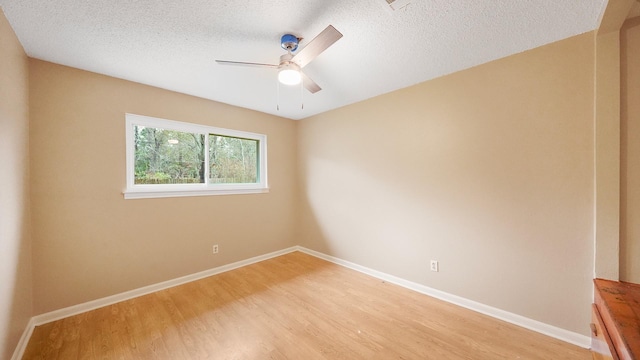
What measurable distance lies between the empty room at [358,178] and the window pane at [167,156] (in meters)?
0.02

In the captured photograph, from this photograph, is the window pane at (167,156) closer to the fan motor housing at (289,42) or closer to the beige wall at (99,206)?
the beige wall at (99,206)

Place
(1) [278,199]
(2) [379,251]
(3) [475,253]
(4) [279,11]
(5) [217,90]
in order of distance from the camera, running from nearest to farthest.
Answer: (4) [279,11] → (3) [475,253] → (5) [217,90] → (2) [379,251] → (1) [278,199]

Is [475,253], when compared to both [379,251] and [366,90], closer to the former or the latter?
[379,251]

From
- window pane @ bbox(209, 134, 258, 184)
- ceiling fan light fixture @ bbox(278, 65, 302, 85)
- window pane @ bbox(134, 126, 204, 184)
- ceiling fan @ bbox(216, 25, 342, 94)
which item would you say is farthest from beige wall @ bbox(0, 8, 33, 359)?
ceiling fan light fixture @ bbox(278, 65, 302, 85)

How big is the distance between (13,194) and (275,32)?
7.17 ft

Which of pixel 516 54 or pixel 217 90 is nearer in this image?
pixel 516 54

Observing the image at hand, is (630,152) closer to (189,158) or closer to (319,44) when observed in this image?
(319,44)

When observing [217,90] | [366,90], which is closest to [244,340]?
[217,90]

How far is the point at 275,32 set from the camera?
1.65 m

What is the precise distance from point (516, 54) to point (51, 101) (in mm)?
4111

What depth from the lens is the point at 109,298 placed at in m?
2.27

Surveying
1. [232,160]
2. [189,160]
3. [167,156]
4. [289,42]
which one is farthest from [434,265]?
[167,156]

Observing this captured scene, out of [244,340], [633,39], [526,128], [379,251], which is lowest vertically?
[244,340]

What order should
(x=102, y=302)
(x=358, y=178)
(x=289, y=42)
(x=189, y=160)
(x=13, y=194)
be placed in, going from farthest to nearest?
(x=358, y=178) < (x=189, y=160) < (x=102, y=302) < (x=289, y=42) < (x=13, y=194)
